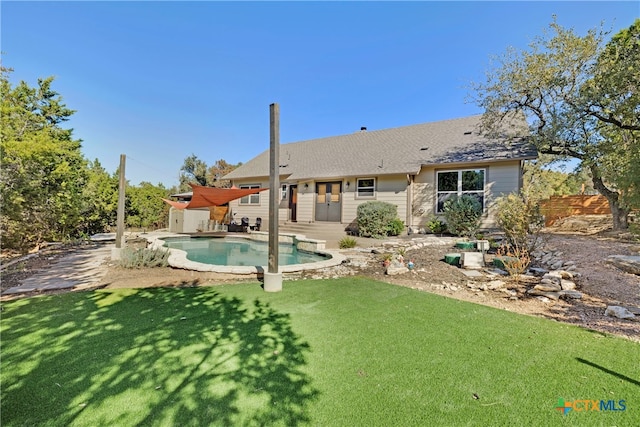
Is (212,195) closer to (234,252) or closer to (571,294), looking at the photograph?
(234,252)

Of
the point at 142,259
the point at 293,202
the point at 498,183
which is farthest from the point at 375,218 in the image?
the point at 142,259

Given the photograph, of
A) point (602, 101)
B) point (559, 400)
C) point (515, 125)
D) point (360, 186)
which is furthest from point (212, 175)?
point (559, 400)

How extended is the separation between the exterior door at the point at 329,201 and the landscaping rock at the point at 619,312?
35.4 feet

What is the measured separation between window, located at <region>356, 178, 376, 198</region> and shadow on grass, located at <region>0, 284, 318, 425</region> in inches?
405

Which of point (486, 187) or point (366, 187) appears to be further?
point (366, 187)

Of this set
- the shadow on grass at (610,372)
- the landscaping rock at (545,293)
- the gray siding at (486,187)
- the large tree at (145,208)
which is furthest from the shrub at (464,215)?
the large tree at (145,208)

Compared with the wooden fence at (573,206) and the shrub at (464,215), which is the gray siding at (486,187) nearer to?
the shrub at (464,215)

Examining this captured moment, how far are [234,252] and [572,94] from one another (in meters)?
13.3

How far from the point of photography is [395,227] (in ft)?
38.1

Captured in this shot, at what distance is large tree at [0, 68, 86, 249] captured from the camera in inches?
223

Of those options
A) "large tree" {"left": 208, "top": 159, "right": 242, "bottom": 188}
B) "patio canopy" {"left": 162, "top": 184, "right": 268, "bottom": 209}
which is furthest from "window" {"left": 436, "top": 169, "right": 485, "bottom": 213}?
"large tree" {"left": 208, "top": 159, "right": 242, "bottom": 188}

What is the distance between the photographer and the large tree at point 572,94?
876cm

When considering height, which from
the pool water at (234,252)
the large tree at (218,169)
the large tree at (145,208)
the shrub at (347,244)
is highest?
the large tree at (218,169)

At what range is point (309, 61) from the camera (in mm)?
12969
